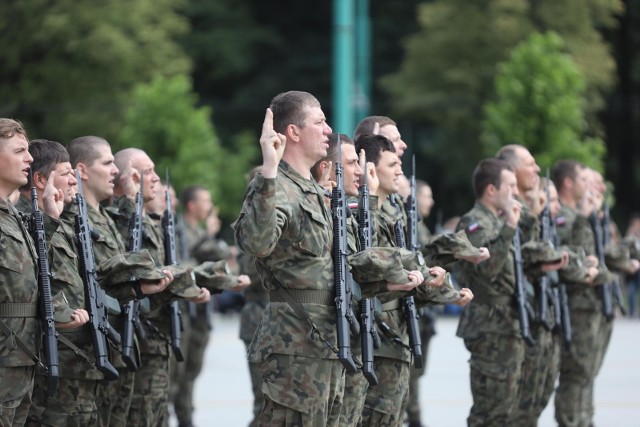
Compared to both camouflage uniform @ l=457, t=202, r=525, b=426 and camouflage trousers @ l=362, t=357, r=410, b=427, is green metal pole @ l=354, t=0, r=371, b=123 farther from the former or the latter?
camouflage trousers @ l=362, t=357, r=410, b=427

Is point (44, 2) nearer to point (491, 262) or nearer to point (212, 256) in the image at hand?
point (212, 256)

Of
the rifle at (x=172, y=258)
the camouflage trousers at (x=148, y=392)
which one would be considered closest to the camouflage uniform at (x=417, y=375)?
the rifle at (x=172, y=258)

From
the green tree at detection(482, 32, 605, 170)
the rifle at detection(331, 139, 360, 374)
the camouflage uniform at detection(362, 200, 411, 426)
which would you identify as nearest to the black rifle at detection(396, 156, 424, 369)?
the camouflage uniform at detection(362, 200, 411, 426)

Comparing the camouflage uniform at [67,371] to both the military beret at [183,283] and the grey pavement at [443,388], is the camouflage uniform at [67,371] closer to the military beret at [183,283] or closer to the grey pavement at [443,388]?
the military beret at [183,283]

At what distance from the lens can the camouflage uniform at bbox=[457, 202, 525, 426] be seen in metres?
10.1

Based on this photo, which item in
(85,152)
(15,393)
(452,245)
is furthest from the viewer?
(452,245)

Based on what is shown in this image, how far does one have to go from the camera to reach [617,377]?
1661 cm

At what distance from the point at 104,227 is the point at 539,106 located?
18.3m

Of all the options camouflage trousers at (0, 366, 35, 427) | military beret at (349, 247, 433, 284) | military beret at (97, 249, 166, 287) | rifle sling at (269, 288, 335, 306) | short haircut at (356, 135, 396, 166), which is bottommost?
camouflage trousers at (0, 366, 35, 427)

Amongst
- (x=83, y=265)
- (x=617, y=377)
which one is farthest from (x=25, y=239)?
(x=617, y=377)

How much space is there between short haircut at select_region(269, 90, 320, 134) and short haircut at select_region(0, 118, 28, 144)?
125 cm

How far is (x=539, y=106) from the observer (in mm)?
26125

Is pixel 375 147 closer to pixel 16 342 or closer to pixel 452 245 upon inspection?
pixel 452 245

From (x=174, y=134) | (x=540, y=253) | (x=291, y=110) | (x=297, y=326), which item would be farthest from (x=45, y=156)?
(x=174, y=134)
